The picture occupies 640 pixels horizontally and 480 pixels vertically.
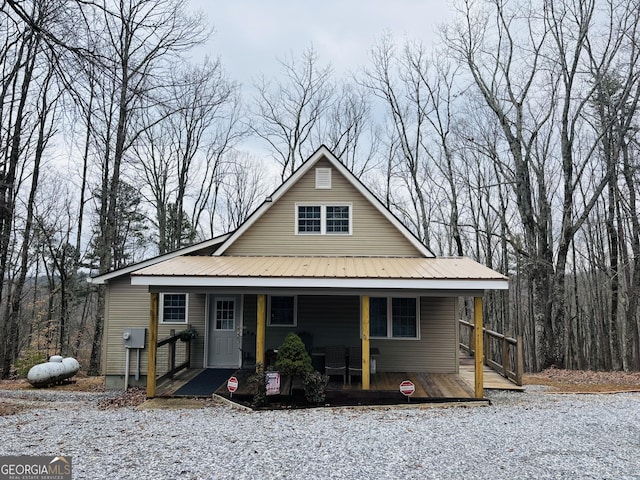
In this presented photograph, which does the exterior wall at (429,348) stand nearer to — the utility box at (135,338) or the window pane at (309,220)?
the window pane at (309,220)

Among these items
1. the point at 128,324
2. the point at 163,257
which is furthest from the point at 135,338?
the point at 163,257

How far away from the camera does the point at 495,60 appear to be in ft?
54.3

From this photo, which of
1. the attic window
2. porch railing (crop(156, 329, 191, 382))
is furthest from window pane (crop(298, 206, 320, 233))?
porch railing (crop(156, 329, 191, 382))

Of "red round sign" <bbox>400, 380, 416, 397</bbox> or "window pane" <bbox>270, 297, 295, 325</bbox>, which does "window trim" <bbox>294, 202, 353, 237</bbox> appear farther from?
"red round sign" <bbox>400, 380, 416, 397</bbox>

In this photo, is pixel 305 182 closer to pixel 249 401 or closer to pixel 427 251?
pixel 427 251

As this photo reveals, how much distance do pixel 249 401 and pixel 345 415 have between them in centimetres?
214

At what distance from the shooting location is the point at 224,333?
450 inches

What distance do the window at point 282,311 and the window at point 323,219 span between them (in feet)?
6.36

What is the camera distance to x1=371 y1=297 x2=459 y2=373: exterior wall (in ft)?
35.3

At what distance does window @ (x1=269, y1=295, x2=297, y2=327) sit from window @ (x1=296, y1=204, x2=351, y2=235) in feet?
6.36

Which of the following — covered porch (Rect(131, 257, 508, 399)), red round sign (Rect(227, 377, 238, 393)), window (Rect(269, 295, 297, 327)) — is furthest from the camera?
window (Rect(269, 295, 297, 327))

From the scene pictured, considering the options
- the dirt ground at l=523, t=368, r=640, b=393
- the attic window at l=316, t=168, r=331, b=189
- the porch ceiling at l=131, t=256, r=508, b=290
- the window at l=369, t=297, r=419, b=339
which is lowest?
the dirt ground at l=523, t=368, r=640, b=393

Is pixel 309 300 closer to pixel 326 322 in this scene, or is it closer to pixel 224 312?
pixel 326 322

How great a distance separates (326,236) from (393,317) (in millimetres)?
2875
